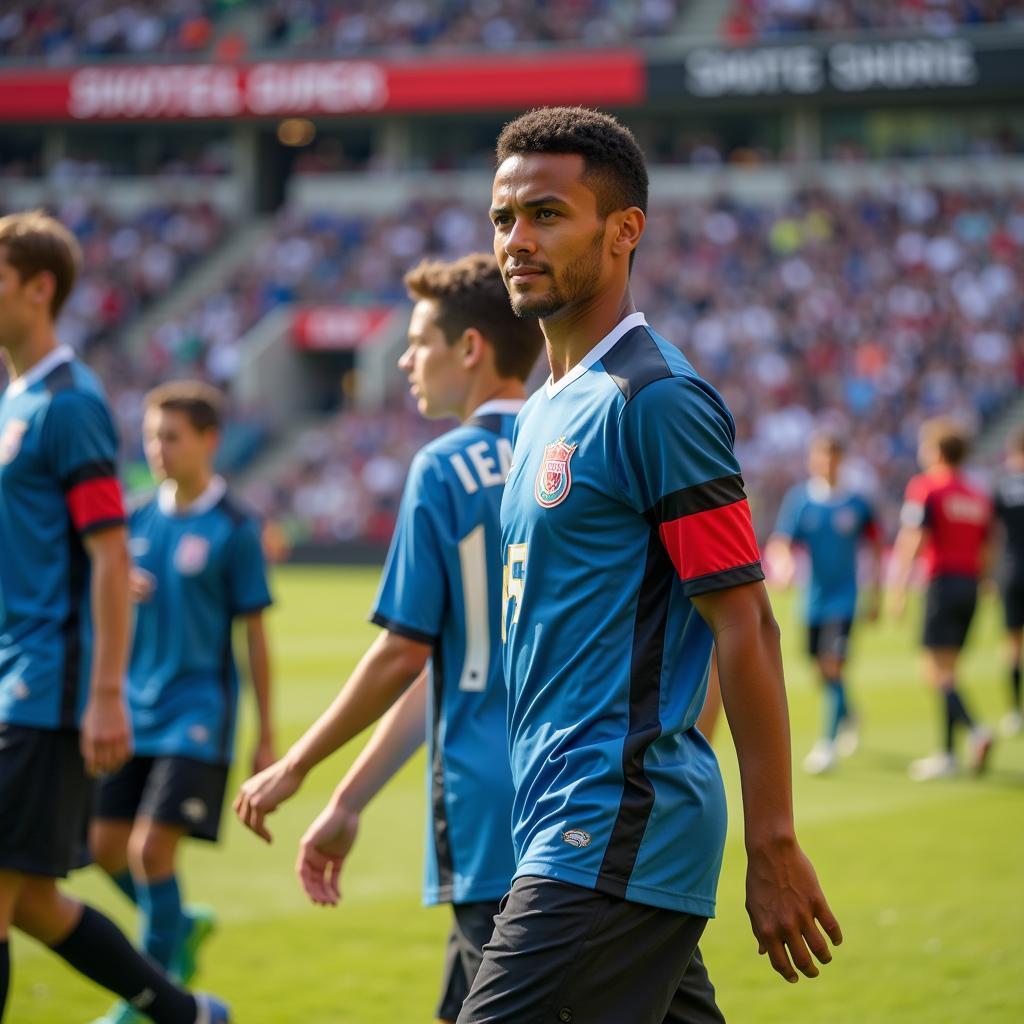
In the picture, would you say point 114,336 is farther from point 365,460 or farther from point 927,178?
point 927,178

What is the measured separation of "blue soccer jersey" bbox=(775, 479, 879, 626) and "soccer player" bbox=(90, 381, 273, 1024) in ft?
21.1

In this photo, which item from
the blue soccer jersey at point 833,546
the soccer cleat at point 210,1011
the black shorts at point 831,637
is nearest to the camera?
the soccer cleat at point 210,1011

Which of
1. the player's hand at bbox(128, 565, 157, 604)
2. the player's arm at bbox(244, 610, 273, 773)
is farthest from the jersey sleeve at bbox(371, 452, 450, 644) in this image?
the player's hand at bbox(128, 565, 157, 604)

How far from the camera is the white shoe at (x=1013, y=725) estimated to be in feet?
40.9

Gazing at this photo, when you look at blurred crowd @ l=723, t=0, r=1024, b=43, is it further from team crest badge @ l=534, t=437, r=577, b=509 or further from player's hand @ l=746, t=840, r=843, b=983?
player's hand @ l=746, t=840, r=843, b=983

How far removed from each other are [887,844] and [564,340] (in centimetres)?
605

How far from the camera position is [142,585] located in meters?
6.08

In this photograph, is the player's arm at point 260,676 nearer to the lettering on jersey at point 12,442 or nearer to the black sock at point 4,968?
the black sock at point 4,968

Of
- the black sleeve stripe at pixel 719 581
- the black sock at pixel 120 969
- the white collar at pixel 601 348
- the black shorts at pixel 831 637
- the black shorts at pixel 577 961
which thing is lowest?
the black sock at pixel 120 969

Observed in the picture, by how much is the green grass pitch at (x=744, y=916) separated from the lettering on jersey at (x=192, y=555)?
1605mm

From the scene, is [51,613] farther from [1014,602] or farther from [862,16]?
[862,16]

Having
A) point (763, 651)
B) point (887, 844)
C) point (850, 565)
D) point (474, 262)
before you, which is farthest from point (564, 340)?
point (850, 565)

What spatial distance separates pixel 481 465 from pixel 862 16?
116 ft

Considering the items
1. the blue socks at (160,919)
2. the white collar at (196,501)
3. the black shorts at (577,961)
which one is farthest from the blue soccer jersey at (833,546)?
the black shorts at (577,961)
